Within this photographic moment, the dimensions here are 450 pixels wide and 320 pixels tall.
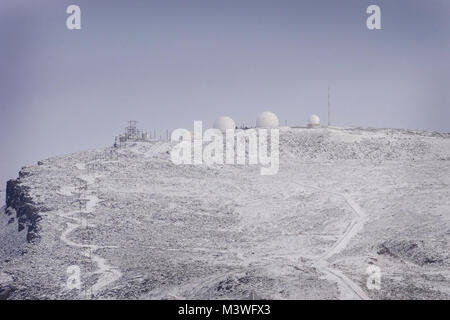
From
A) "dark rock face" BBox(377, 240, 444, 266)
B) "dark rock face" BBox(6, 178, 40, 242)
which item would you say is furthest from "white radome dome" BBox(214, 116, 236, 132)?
"dark rock face" BBox(377, 240, 444, 266)

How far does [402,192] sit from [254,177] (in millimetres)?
14860

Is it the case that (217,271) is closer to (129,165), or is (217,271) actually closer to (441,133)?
(129,165)

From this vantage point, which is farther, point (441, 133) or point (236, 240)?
point (441, 133)

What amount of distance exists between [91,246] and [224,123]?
37.0 metres

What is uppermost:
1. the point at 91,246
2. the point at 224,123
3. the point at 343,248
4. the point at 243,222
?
the point at 224,123

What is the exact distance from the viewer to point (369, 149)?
64062 mm

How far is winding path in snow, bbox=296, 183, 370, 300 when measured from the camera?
26.1 meters

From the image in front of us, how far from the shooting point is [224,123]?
7306 cm

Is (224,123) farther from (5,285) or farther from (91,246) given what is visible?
(5,285)

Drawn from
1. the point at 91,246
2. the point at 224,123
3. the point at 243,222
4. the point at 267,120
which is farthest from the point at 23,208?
the point at 267,120

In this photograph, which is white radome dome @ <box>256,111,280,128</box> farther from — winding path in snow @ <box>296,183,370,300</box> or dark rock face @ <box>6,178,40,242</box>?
dark rock face @ <box>6,178,40,242</box>

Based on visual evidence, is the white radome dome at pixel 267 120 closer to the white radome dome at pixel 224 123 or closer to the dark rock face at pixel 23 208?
the white radome dome at pixel 224 123

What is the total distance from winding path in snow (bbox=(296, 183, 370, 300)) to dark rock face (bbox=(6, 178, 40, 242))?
21.4m

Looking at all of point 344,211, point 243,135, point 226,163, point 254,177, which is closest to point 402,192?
point 344,211
